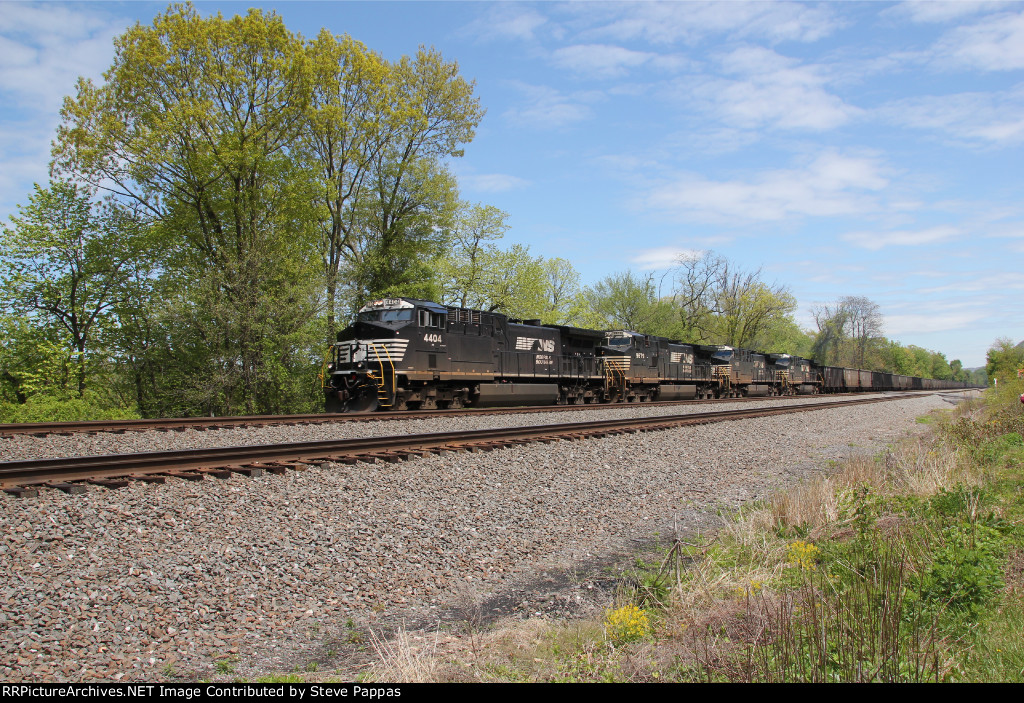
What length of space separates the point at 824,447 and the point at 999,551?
8.74 m

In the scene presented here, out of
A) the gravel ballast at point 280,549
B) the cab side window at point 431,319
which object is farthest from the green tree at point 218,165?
the gravel ballast at point 280,549

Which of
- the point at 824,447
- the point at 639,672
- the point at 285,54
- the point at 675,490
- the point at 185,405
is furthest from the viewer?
the point at 285,54

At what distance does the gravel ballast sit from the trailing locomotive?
28.9ft

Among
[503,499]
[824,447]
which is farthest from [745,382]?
[503,499]

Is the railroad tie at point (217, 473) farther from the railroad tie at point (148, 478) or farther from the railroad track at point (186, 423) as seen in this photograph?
the railroad track at point (186, 423)

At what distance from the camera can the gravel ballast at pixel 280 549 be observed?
382cm

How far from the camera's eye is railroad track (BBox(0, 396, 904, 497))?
6.06m

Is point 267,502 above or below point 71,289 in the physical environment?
below

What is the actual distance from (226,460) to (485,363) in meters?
13.3

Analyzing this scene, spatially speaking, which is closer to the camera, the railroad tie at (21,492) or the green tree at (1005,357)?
the railroad tie at (21,492)

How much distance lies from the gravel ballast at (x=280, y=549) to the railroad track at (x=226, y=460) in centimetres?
29

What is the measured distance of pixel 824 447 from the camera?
12828 mm

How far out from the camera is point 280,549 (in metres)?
5.17

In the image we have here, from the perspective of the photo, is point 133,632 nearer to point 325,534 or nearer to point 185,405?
point 325,534
